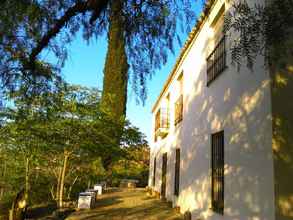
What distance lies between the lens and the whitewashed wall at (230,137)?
4.46 metres

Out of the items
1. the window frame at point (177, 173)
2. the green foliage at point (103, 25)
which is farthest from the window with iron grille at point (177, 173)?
the green foliage at point (103, 25)

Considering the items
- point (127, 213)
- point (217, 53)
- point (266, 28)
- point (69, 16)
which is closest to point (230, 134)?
point (217, 53)

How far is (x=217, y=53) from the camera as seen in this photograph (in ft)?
23.8

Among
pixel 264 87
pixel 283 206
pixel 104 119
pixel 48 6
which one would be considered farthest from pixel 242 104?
pixel 104 119

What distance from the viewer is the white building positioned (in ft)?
13.8

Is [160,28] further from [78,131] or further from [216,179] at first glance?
[78,131]

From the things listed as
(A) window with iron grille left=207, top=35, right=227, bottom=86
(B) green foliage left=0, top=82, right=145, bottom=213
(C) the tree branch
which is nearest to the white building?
(A) window with iron grille left=207, top=35, right=227, bottom=86

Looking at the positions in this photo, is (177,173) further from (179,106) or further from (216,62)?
(216,62)

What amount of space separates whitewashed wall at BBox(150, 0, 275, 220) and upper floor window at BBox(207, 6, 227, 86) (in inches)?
7.4

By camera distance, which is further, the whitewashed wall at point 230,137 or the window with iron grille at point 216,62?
the window with iron grille at point 216,62

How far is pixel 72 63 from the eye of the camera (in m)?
4.62

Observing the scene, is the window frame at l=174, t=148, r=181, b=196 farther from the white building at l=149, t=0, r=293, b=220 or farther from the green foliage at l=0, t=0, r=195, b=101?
the green foliage at l=0, t=0, r=195, b=101

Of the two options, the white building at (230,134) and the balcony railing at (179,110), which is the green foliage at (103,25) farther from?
the balcony railing at (179,110)

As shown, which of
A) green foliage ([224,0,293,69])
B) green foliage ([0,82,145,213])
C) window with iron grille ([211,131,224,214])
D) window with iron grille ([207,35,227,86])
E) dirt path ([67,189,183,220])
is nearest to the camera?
green foliage ([224,0,293,69])
